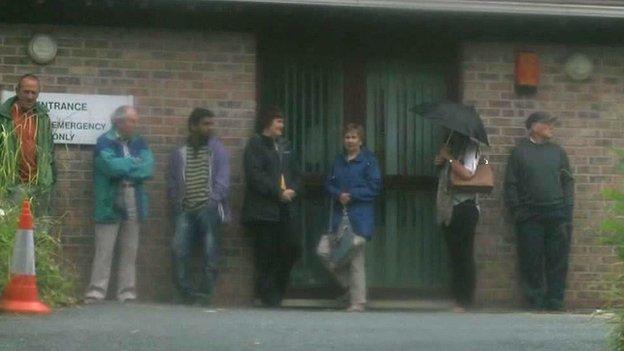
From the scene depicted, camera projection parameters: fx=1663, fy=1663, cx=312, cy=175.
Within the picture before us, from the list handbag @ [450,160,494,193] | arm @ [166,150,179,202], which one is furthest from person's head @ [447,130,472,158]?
arm @ [166,150,179,202]

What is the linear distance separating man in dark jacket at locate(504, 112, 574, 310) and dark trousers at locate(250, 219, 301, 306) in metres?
2.10

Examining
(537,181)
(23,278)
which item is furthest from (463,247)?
(23,278)

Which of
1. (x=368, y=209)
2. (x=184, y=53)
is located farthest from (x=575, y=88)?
(x=184, y=53)

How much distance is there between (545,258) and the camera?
15.2 meters

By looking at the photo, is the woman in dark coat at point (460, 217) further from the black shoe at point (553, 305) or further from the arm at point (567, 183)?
the arm at point (567, 183)

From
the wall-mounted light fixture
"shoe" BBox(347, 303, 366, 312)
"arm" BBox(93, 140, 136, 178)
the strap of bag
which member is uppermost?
the wall-mounted light fixture

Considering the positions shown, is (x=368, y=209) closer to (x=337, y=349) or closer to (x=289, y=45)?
(x=289, y=45)

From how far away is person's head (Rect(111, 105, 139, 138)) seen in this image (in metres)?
14.2

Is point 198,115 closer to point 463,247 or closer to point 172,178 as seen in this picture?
point 172,178

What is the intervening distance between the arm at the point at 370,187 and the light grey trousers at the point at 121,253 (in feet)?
6.34

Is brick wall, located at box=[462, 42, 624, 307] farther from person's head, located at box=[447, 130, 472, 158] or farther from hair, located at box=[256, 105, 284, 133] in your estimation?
hair, located at box=[256, 105, 284, 133]

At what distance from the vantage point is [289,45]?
15.4 meters

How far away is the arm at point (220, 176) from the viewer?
1430 centimetres

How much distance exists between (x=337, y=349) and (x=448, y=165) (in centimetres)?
505
